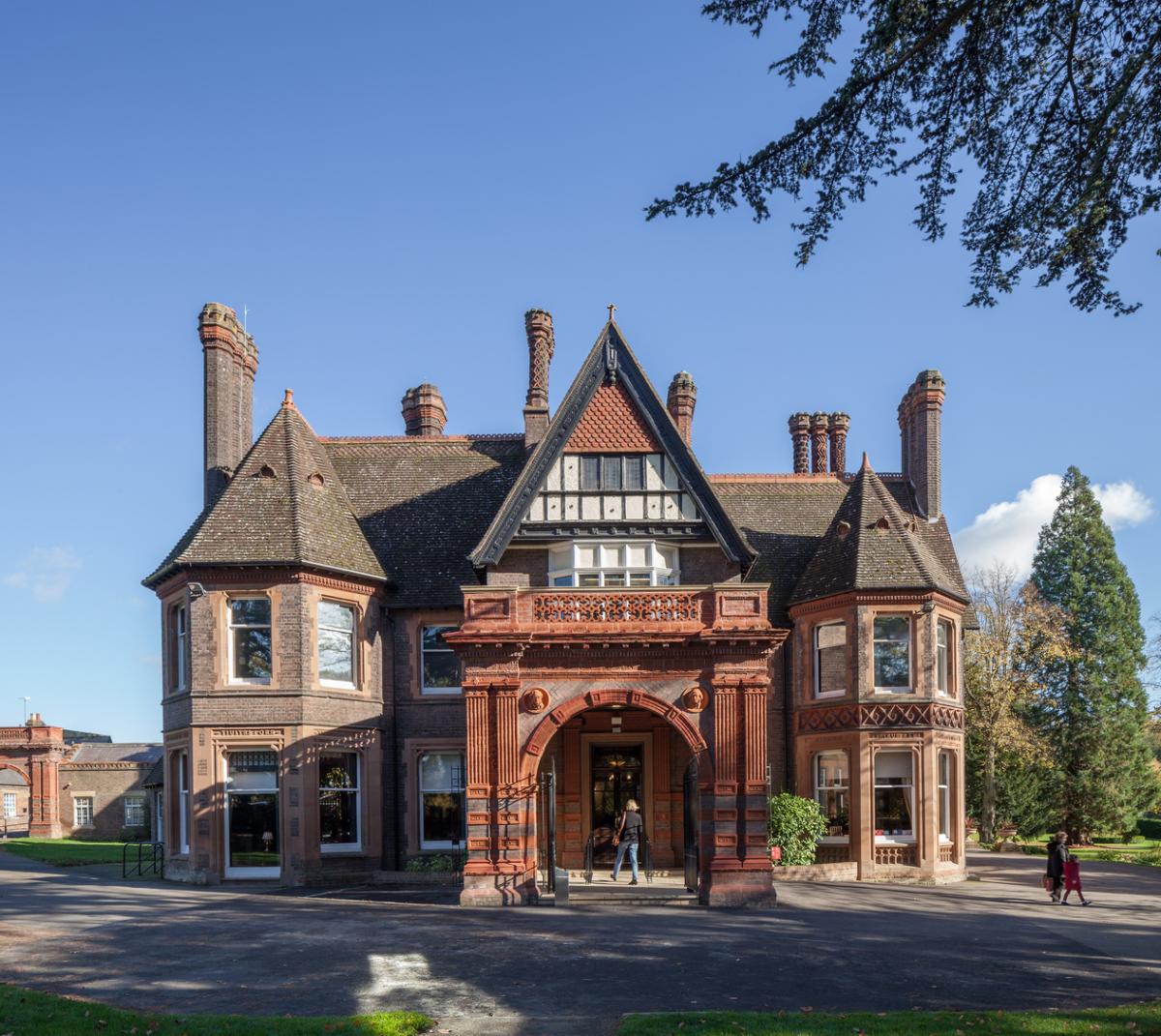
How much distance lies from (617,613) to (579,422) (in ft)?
16.8

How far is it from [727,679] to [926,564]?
28.3 feet

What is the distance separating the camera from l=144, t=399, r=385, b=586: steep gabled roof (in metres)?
A: 24.6

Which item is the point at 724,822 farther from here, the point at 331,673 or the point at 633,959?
the point at 331,673

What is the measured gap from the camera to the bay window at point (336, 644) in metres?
25.4

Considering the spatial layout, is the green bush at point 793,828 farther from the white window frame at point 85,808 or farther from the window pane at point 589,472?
the white window frame at point 85,808

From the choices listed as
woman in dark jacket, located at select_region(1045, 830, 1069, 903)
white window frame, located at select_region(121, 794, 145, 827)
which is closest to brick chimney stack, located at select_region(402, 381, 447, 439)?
woman in dark jacket, located at select_region(1045, 830, 1069, 903)

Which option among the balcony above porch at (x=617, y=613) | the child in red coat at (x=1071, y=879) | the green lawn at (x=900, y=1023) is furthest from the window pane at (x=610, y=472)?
the green lawn at (x=900, y=1023)

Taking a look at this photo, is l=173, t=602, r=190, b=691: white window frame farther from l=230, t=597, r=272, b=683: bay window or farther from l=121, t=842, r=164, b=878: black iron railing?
l=121, t=842, r=164, b=878: black iron railing

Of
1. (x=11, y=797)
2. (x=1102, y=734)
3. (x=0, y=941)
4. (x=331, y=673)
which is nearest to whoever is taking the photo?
(x=0, y=941)

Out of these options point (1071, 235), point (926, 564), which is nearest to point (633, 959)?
point (1071, 235)

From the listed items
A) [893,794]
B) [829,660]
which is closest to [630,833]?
[893,794]

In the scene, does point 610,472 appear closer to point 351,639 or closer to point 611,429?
point 611,429

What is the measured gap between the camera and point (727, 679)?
824 inches

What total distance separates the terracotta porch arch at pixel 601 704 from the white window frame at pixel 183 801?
30.5 feet
